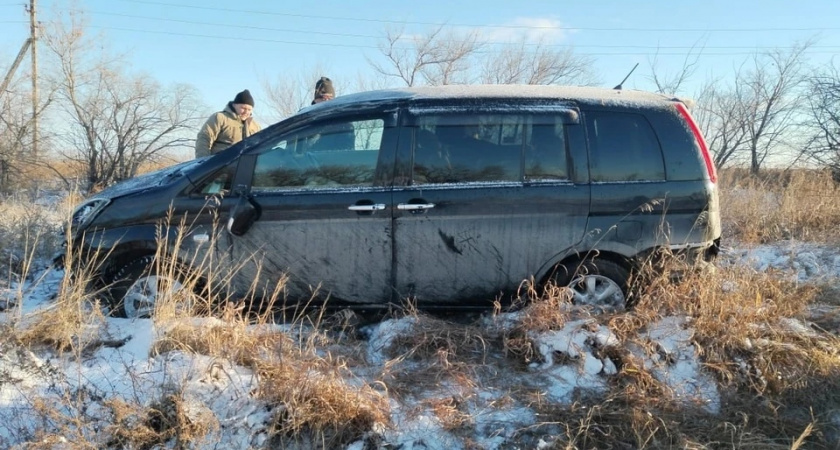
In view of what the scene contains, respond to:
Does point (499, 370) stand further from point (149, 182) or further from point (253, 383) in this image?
point (149, 182)

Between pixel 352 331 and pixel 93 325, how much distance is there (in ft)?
5.10

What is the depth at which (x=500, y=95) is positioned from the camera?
3596 millimetres

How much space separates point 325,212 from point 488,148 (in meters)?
1.19

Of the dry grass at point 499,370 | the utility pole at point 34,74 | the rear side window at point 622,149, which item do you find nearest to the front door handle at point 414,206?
the dry grass at point 499,370

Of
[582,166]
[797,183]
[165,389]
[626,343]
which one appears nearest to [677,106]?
[582,166]

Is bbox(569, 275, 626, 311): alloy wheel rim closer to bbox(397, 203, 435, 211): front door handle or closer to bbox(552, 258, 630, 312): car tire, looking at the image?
bbox(552, 258, 630, 312): car tire

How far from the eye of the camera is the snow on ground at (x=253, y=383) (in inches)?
95.0

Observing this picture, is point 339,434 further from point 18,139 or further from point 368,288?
point 18,139

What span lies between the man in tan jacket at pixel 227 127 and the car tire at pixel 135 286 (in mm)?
2438

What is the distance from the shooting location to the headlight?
354 cm

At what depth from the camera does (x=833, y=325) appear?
142 inches

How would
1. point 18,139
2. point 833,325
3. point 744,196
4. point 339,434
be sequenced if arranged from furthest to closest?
point 18,139, point 744,196, point 833,325, point 339,434

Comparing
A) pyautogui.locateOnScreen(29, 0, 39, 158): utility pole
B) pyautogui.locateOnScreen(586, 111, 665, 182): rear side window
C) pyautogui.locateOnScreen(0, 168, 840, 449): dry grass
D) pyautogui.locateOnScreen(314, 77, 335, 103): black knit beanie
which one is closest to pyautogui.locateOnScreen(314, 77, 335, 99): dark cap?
pyautogui.locateOnScreen(314, 77, 335, 103): black knit beanie

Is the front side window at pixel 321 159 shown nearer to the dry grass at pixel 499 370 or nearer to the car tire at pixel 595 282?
the dry grass at pixel 499 370
